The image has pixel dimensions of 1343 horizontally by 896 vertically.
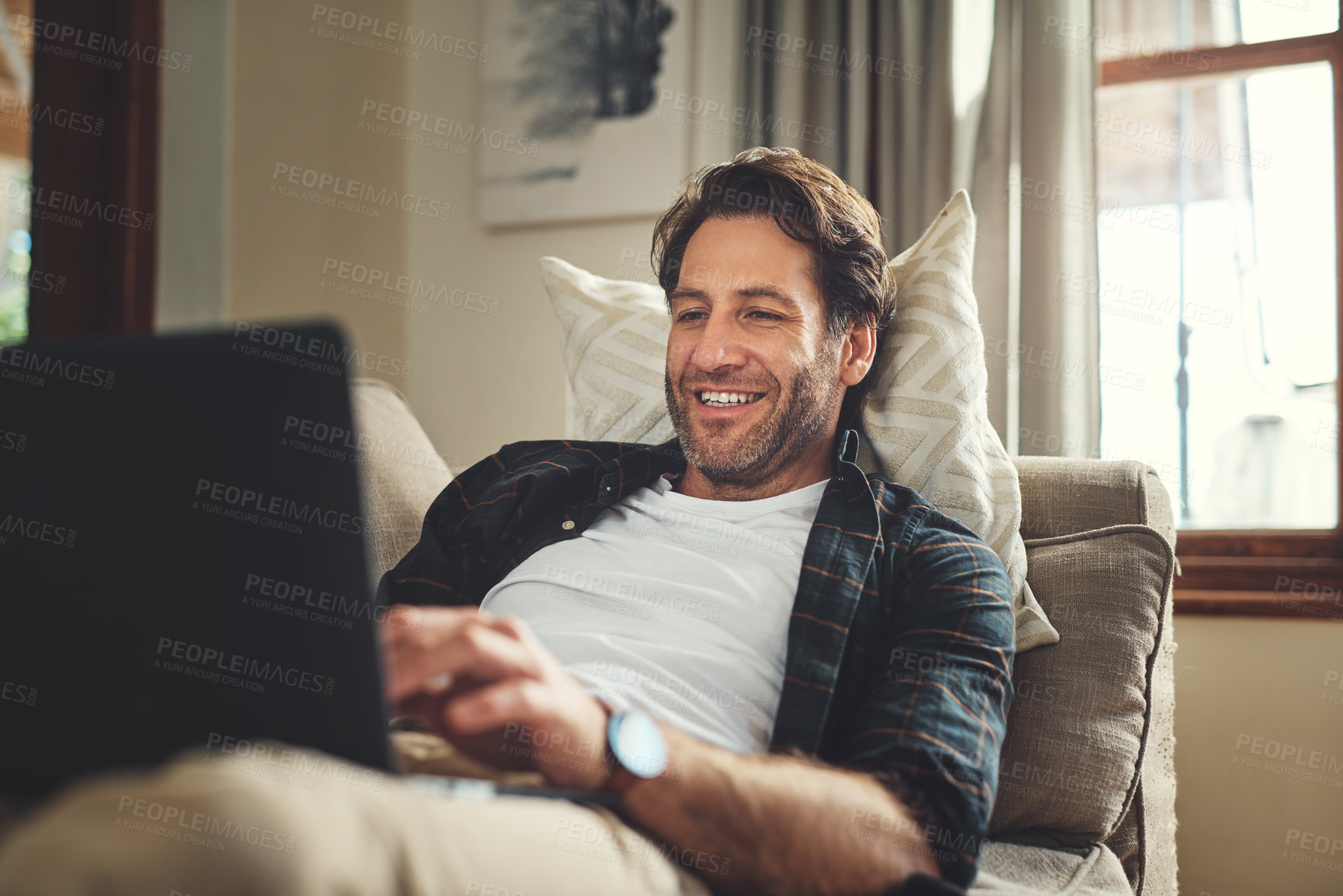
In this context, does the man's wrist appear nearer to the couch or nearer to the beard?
the couch

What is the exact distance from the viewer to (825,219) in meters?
1.16

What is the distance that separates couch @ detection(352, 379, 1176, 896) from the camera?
0.94 m

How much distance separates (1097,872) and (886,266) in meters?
0.75

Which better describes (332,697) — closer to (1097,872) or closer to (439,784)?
(439,784)

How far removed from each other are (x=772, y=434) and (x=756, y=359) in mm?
96

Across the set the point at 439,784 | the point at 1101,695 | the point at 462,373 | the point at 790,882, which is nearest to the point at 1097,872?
the point at 1101,695

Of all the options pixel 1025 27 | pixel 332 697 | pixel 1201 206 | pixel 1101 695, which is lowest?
pixel 1101 695

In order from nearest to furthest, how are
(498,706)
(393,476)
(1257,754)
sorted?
(498,706)
(393,476)
(1257,754)

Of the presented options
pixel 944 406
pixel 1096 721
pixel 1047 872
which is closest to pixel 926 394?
A: pixel 944 406

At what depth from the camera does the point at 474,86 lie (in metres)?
2.36

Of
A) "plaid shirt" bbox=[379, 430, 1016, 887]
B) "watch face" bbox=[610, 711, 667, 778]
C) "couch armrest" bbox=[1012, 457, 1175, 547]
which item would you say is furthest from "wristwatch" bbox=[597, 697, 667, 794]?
"couch armrest" bbox=[1012, 457, 1175, 547]

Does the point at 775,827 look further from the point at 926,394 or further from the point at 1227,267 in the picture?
the point at 1227,267

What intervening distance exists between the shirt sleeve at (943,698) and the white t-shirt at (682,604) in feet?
0.35

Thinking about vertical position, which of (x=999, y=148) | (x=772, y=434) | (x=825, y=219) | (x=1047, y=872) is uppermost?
(x=999, y=148)
